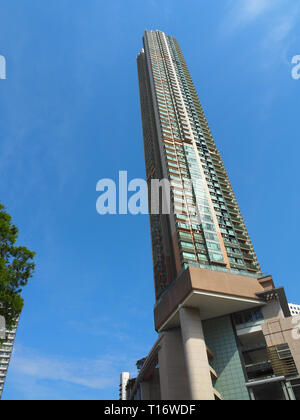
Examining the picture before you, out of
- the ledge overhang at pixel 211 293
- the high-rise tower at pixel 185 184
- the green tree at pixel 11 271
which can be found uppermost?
the high-rise tower at pixel 185 184

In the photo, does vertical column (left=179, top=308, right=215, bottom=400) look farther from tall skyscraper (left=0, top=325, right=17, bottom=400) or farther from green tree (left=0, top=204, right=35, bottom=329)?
tall skyscraper (left=0, top=325, right=17, bottom=400)

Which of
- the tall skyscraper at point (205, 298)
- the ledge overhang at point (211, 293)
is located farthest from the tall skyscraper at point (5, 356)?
the ledge overhang at point (211, 293)

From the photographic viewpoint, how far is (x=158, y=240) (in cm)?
5725

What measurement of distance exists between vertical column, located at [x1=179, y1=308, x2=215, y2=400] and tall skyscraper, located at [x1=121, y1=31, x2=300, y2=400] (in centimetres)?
10

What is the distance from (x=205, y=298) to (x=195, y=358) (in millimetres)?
7393

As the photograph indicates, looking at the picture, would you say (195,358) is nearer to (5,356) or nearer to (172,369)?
(172,369)

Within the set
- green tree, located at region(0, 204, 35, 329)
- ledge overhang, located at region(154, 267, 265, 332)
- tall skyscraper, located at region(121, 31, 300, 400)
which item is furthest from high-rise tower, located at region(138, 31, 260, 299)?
green tree, located at region(0, 204, 35, 329)

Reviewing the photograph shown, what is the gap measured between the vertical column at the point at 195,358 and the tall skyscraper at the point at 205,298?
0.34 feet

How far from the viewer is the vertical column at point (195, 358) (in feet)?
104

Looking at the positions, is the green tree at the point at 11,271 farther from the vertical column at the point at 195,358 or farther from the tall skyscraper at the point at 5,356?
the tall skyscraper at the point at 5,356

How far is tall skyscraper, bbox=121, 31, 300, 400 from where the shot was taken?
3425cm
